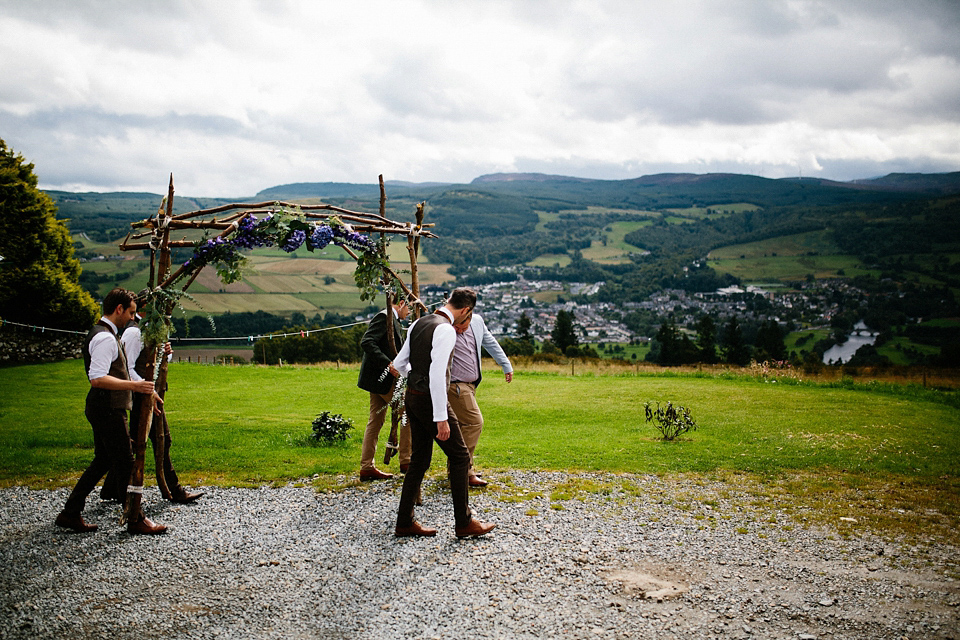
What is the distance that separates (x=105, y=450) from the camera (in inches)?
244

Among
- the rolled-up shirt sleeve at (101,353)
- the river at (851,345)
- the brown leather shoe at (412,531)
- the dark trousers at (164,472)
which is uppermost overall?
the rolled-up shirt sleeve at (101,353)

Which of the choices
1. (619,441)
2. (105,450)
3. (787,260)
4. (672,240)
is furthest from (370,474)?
(672,240)

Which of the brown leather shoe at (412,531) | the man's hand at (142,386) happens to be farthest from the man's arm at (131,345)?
the brown leather shoe at (412,531)

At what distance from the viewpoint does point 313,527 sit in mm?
6457

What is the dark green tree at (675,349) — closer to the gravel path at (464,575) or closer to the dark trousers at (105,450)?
the gravel path at (464,575)

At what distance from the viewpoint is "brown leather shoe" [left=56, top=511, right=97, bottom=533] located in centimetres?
623

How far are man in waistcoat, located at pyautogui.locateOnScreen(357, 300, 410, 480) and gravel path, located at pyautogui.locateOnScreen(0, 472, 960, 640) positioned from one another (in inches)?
38.6

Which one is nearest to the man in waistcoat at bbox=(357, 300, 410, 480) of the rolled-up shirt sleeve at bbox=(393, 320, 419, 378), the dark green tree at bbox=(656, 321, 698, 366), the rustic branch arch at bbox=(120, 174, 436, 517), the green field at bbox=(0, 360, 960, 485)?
the green field at bbox=(0, 360, 960, 485)

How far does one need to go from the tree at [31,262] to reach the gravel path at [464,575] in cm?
2431

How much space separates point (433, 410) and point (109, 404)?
3505 millimetres

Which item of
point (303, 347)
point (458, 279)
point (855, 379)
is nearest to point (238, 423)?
point (855, 379)

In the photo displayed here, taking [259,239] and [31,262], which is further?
[31,262]

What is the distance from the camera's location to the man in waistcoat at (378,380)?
311 inches

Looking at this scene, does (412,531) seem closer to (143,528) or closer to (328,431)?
(143,528)
